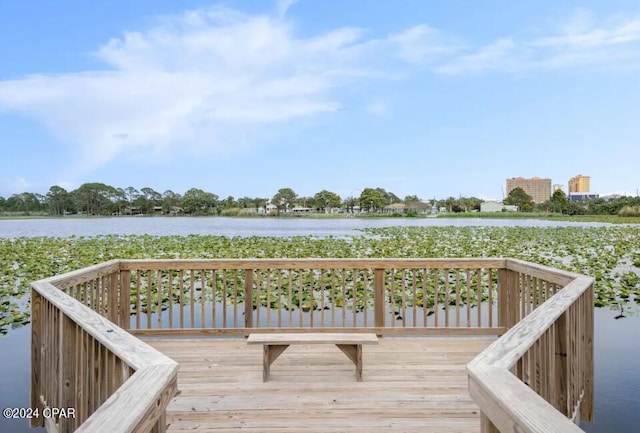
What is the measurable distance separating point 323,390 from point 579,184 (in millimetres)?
86547

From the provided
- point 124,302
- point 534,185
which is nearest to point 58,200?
point 124,302

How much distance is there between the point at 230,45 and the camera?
62.7ft

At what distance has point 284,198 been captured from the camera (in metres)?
55.9

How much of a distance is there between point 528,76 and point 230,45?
53.3ft

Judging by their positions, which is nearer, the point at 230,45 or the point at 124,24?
the point at 124,24

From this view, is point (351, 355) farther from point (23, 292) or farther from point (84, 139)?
point (84, 139)

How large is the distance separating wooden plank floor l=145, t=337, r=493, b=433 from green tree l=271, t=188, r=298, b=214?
168ft

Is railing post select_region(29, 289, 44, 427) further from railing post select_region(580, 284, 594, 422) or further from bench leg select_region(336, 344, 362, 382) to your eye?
railing post select_region(580, 284, 594, 422)

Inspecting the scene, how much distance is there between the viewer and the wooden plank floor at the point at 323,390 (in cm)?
272

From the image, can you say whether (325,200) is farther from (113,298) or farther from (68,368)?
(68,368)

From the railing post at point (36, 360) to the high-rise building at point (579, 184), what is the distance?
8499 cm

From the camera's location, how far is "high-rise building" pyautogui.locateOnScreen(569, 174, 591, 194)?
74062 mm

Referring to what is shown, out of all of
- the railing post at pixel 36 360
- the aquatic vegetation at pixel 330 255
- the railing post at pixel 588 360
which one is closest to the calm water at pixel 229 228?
the aquatic vegetation at pixel 330 255

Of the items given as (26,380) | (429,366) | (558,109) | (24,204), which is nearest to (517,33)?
(558,109)
